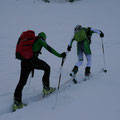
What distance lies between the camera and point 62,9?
23656 mm

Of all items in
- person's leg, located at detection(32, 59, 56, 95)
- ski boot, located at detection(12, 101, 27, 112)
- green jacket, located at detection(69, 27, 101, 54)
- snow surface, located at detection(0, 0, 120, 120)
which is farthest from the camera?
green jacket, located at detection(69, 27, 101, 54)

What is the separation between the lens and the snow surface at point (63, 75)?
3939 mm

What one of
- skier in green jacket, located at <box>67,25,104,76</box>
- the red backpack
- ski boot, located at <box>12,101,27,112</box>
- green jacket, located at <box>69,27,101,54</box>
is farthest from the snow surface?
the red backpack

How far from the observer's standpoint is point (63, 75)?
6648 mm

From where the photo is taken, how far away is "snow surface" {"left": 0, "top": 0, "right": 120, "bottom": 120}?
3939 millimetres

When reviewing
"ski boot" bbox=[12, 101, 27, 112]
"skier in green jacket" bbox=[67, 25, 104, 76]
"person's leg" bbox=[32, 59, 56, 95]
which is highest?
"skier in green jacket" bbox=[67, 25, 104, 76]

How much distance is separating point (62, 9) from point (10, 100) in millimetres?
20721

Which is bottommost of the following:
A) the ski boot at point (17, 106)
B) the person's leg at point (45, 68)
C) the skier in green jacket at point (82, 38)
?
the ski boot at point (17, 106)

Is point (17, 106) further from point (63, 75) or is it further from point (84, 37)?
point (84, 37)

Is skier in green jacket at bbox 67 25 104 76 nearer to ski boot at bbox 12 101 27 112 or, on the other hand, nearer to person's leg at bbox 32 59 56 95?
person's leg at bbox 32 59 56 95

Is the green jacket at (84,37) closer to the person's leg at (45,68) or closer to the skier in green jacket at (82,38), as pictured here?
the skier in green jacket at (82,38)

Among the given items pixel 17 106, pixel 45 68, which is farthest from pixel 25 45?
pixel 17 106

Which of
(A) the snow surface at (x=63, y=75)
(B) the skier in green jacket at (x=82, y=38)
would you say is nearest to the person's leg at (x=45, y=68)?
(A) the snow surface at (x=63, y=75)

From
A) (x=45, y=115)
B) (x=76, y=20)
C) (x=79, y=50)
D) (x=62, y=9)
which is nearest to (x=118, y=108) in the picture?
(x=45, y=115)
